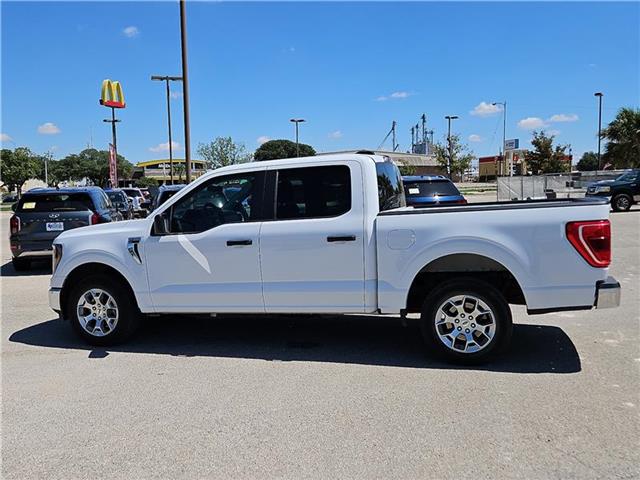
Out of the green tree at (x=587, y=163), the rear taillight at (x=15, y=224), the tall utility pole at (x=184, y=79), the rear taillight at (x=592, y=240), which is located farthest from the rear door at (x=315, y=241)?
the green tree at (x=587, y=163)

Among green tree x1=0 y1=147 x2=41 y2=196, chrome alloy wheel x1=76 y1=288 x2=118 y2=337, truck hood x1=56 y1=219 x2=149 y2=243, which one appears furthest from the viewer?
green tree x1=0 y1=147 x2=41 y2=196

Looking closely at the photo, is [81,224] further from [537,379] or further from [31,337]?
[537,379]

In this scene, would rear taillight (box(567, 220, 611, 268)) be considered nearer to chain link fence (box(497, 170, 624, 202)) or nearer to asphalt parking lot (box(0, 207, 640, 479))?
asphalt parking lot (box(0, 207, 640, 479))

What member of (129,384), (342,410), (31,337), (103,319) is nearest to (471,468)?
(342,410)

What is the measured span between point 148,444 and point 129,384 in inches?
49.3

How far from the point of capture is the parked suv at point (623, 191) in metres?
23.5

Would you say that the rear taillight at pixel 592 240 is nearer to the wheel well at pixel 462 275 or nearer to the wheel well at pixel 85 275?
the wheel well at pixel 462 275

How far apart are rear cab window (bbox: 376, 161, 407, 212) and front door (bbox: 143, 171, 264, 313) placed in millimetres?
1194

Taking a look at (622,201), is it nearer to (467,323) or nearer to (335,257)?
(467,323)

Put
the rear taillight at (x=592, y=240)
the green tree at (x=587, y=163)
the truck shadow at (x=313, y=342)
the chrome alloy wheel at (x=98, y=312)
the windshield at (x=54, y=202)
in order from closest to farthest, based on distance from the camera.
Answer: the rear taillight at (x=592, y=240), the truck shadow at (x=313, y=342), the chrome alloy wheel at (x=98, y=312), the windshield at (x=54, y=202), the green tree at (x=587, y=163)

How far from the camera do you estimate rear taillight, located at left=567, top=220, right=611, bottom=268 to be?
4.68 metres

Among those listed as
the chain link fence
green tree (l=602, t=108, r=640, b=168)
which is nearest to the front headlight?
the chain link fence

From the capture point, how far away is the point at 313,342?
602 centimetres

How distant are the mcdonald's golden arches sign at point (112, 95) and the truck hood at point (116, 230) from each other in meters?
25.3
